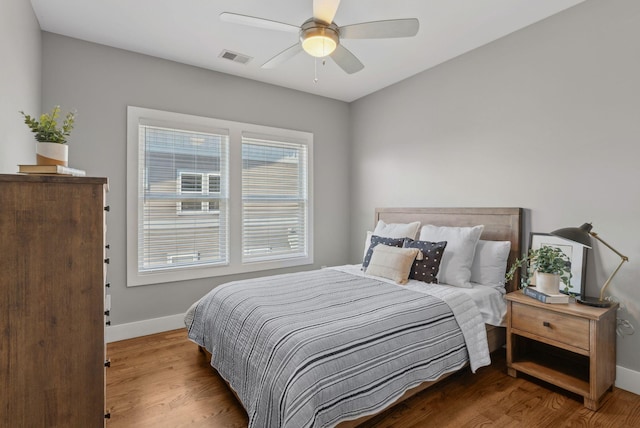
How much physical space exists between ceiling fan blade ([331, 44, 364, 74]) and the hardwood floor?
2463 mm

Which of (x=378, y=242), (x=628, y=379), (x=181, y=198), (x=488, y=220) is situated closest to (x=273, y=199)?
(x=181, y=198)

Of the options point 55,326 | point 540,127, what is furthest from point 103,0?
point 540,127

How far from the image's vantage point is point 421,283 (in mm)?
2719

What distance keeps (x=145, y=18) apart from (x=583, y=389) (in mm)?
4187

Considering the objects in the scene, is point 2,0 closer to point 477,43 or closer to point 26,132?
point 26,132

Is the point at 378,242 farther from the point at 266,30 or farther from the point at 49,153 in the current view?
the point at 49,153

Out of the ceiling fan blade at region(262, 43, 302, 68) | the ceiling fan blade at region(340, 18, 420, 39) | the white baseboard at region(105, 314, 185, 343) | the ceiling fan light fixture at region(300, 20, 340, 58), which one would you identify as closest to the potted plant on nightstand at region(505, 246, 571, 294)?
the ceiling fan blade at region(340, 18, 420, 39)

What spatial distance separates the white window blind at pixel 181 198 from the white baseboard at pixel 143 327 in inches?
20.7

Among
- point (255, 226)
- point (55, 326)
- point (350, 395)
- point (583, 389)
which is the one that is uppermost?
point (255, 226)

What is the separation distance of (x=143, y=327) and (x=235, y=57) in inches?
114

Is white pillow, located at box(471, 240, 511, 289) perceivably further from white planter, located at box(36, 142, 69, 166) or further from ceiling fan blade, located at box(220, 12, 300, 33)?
white planter, located at box(36, 142, 69, 166)

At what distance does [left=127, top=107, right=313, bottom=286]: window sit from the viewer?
3.23m

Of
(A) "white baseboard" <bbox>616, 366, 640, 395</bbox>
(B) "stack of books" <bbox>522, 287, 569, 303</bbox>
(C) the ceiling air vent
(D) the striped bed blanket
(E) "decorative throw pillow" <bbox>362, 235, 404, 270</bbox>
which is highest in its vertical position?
(C) the ceiling air vent

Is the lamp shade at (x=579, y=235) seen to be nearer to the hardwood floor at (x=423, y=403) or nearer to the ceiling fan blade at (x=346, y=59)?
the hardwood floor at (x=423, y=403)
